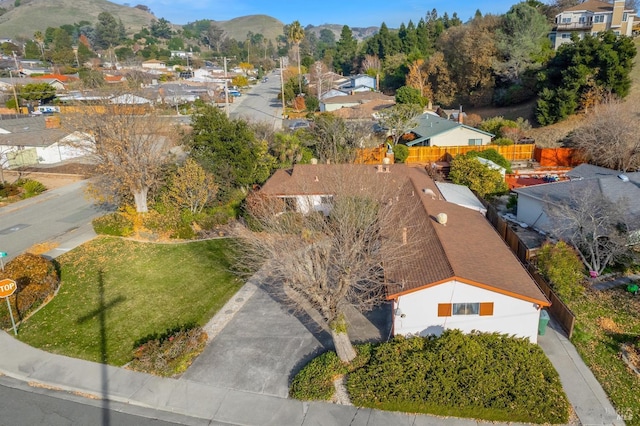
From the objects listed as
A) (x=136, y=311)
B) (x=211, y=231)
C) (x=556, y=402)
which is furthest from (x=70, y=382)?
(x=556, y=402)

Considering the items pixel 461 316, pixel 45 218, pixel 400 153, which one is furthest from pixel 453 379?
pixel 400 153

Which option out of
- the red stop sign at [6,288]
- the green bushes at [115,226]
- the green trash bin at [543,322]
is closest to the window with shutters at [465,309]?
the green trash bin at [543,322]

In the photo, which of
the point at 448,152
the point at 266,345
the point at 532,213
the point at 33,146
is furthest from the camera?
the point at 33,146

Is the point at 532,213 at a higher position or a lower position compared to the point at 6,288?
lower

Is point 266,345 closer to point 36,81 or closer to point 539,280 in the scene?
point 539,280

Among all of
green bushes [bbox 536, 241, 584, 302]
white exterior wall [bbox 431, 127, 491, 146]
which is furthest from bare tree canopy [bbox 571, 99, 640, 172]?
green bushes [bbox 536, 241, 584, 302]

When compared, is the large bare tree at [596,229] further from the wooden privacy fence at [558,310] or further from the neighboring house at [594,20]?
the neighboring house at [594,20]
